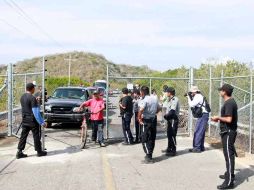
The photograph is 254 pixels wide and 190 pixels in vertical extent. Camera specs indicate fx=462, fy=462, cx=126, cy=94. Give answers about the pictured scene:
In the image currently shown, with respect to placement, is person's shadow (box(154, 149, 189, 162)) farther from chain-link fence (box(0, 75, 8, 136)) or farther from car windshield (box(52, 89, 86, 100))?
car windshield (box(52, 89, 86, 100))

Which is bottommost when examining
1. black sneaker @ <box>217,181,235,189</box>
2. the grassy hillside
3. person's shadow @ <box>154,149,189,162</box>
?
person's shadow @ <box>154,149,189,162</box>

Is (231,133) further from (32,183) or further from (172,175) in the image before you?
(32,183)

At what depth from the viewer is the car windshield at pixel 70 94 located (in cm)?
1975

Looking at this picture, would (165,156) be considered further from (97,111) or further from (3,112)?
(3,112)

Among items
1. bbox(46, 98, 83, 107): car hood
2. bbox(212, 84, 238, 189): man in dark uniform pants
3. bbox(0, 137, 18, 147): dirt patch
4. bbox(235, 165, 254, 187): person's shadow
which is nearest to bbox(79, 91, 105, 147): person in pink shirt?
bbox(0, 137, 18, 147): dirt patch

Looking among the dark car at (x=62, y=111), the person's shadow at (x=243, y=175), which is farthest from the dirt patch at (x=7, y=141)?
the person's shadow at (x=243, y=175)

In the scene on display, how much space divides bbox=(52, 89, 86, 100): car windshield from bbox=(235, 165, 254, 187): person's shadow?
10567 millimetres

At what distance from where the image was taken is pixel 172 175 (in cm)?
952

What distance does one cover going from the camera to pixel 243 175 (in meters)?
9.59

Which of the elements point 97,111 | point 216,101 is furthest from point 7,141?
point 216,101

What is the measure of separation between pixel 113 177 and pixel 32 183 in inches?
63.0

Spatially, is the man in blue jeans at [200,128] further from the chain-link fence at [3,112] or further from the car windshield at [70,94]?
the car windshield at [70,94]

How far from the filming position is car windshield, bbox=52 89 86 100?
64.8ft

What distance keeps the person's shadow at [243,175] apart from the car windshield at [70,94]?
10.6m
